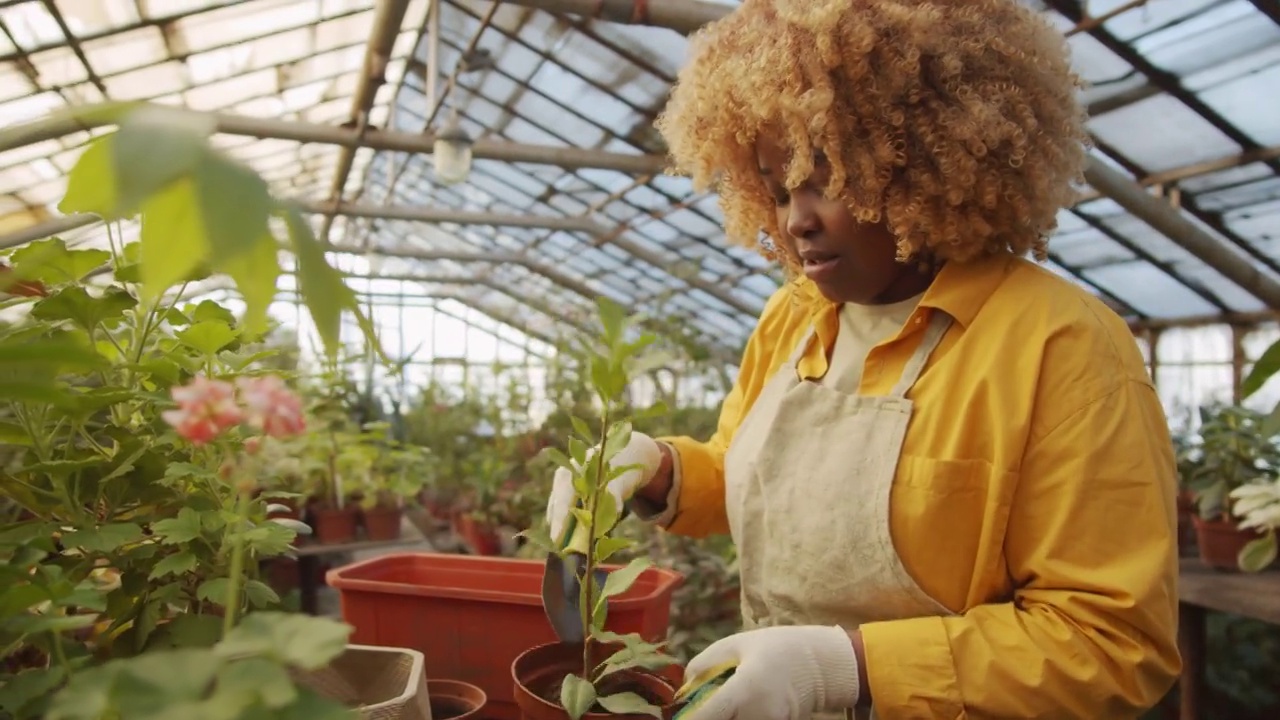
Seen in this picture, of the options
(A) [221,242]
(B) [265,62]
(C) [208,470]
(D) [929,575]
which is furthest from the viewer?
(B) [265,62]

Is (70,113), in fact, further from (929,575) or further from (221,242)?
(929,575)

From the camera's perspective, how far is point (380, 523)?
9.85 feet

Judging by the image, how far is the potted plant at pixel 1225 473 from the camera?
254 centimetres

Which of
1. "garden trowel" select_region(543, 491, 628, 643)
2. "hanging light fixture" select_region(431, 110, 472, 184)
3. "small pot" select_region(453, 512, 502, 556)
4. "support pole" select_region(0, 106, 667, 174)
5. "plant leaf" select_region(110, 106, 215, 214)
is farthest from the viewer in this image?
"support pole" select_region(0, 106, 667, 174)

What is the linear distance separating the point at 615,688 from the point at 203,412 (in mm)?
503

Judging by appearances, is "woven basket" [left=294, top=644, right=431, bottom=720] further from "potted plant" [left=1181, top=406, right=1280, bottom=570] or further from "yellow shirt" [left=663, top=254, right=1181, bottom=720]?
"potted plant" [left=1181, top=406, right=1280, bottom=570]

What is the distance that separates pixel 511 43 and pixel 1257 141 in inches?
185

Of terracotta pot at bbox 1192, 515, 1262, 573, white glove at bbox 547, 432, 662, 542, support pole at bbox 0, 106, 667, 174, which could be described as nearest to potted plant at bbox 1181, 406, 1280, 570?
terracotta pot at bbox 1192, 515, 1262, 573

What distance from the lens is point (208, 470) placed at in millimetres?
693

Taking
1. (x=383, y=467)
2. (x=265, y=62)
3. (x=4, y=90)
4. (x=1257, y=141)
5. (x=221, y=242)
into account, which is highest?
(x=265, y=62)

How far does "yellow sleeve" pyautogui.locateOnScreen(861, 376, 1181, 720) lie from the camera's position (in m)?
0.81

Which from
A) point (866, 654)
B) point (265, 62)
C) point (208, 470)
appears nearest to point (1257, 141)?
point (866, 654)

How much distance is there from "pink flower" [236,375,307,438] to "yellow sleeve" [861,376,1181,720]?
626 millimetres

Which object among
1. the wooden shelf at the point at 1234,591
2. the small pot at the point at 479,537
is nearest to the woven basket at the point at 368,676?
Answer: the wooden shelf at the point at 1234,591
